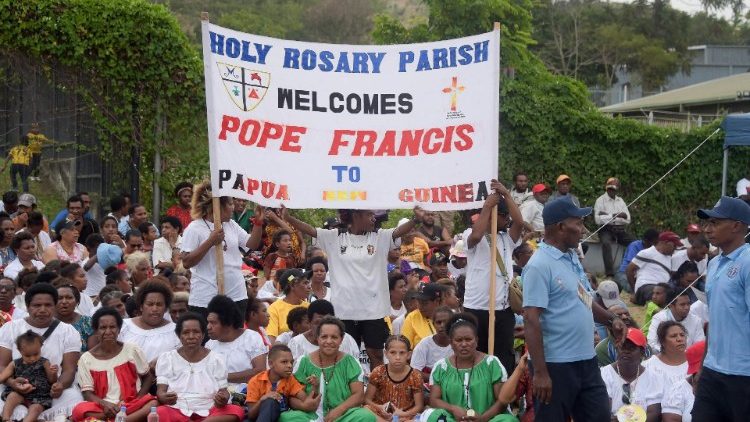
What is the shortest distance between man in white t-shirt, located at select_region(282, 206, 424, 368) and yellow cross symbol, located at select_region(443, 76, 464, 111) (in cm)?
100

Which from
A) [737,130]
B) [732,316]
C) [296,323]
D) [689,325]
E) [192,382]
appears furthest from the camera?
[737,130]

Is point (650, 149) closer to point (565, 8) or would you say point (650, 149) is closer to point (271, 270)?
point (271, 270)

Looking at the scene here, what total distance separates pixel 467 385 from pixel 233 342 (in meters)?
1.86

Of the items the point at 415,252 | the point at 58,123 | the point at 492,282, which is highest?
the point at 58,123

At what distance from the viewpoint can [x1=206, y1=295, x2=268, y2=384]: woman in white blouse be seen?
9055 millimetres

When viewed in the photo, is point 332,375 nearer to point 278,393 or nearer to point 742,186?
point 278,393

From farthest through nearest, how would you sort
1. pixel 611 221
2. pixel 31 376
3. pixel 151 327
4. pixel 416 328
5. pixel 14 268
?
pixel 611 221 < pixel 14 268 < pixel 416 328 < pixel 151 327 < pixel 31 376

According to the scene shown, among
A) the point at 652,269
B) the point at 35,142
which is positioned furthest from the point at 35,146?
the point at 652,269

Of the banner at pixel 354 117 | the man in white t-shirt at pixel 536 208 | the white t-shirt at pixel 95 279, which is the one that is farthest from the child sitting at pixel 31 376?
the man in white t-shirt at pixel 536 208

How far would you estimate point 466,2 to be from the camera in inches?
812

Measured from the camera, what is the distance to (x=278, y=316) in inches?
408

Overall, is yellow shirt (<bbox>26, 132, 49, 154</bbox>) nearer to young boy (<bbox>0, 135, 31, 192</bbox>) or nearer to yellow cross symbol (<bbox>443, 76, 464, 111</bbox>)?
young boy (<bbox>0, 135, 31, 192</bbox>)

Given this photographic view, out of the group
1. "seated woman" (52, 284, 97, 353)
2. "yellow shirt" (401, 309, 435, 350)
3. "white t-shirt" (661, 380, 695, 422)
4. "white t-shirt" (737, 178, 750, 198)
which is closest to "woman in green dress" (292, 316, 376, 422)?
"yellow shirt" (401, 309, 435, 350)

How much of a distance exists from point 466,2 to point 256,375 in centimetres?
1289
